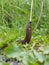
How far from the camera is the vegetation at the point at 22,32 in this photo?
1.16 metres

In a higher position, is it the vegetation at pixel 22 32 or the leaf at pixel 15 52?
the leaf at pixel 15 52

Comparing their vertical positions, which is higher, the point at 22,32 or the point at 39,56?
the point at 39,56

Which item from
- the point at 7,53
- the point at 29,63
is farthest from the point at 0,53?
the point at 29,63

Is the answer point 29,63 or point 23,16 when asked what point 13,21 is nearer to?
point 23,16

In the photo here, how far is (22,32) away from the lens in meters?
2.42

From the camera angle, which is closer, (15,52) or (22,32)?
(15,52)

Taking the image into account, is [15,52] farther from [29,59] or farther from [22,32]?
[22,32]

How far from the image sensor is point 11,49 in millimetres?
1197

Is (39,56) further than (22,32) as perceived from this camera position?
No

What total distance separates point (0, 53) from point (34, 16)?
1964mm

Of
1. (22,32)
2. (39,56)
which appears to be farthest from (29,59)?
(22,32)

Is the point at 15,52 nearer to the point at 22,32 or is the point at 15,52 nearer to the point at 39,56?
the point at 39,56

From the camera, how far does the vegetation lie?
1.16m

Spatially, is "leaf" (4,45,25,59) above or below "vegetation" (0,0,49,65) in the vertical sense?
above
